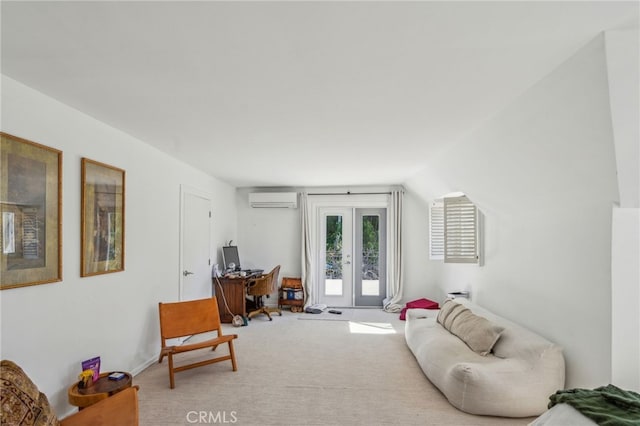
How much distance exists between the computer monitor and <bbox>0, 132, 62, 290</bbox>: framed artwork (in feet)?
11.2

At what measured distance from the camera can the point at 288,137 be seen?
11.1 ft

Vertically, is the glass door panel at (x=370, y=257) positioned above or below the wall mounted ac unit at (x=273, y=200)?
below

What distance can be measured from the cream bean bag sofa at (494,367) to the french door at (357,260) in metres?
3.03

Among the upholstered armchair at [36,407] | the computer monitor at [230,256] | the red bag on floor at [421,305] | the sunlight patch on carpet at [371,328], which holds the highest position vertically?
the computer monitor at [230,256]

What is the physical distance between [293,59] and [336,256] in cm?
517

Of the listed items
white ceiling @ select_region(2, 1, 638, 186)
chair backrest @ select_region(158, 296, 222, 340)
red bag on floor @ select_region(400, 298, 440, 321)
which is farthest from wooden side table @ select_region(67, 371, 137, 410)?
red bag on floor @ select_region(400, 298, 440, 321)

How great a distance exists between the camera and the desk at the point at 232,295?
5.51 meters

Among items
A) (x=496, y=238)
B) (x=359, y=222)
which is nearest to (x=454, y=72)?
(x=496, y=238)

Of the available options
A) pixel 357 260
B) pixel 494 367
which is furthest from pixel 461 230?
pixel 357 260

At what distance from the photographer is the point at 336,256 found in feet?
22.0

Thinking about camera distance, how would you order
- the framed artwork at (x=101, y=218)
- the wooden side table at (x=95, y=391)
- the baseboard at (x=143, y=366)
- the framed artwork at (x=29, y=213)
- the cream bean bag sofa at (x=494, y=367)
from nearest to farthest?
the framed artwork at (x=29, y=213)
the wooden side table at (x=95, y=391)
the cream bean bag sofa at (x=494, y=367)
the framed artwork at (x=101, y=218)
the baseboard at (x=143, y=366)

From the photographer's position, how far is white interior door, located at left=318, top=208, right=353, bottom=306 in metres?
6.64

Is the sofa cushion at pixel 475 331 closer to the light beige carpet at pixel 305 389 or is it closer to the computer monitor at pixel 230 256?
the light beige carpet at pixel 305 389

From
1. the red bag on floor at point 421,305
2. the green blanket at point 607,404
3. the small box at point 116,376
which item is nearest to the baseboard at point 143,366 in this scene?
the small box at point 116,376
